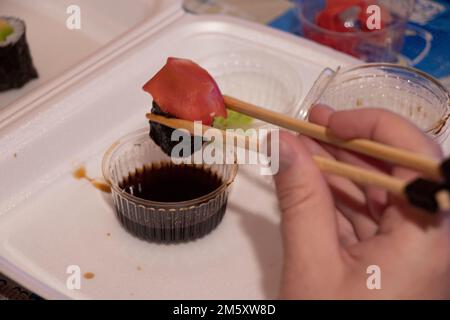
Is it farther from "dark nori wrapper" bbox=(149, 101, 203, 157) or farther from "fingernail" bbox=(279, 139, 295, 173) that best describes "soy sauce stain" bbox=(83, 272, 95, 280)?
"fingernail" bbox=(279, 139, 295, 173)

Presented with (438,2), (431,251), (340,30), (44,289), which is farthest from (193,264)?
(438,2)

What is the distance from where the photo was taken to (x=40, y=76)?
1577mm

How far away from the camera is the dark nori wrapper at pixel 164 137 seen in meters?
0.94

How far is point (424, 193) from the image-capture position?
0.65 meters

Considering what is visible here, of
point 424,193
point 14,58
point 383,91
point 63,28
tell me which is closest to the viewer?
point 424,193

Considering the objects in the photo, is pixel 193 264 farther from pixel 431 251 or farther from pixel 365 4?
pixel 365 4

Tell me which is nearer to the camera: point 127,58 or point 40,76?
point 127,58

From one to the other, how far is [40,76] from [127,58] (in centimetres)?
48

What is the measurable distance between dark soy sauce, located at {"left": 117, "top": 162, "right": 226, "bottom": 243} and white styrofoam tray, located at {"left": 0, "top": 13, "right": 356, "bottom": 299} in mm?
19

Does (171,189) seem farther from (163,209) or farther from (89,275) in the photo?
(89,275)

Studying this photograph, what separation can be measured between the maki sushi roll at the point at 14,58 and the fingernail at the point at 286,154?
991 mm

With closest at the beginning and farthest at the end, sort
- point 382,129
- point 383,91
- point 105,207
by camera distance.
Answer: point 382,129 → point 105,207 → point 383,91

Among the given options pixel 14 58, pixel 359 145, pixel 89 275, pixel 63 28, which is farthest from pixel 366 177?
pixel 63 28

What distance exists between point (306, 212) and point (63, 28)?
1201 millimetres
